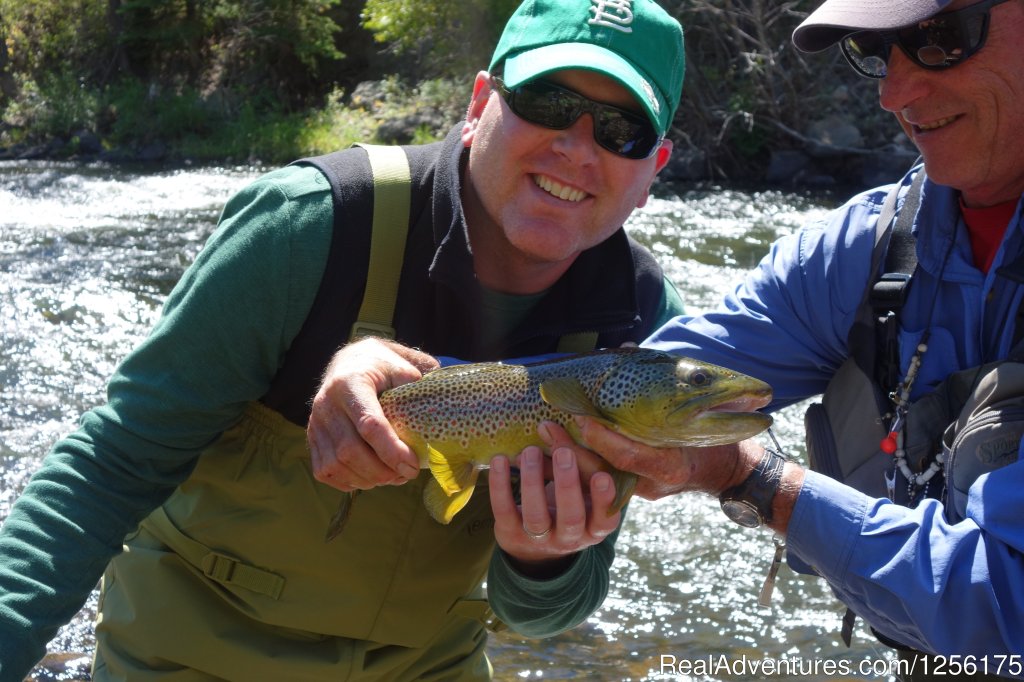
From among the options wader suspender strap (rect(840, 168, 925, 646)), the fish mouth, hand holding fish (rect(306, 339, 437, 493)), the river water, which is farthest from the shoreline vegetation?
hand holding fish (rect(306, 339, 437, 493))

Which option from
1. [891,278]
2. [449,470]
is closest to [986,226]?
[891,278]

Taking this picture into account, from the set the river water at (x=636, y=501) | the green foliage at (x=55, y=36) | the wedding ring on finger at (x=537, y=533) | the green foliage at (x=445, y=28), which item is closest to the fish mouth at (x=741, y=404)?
the wedding ring on finger at (x=537, y=533)

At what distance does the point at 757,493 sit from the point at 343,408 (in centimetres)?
109

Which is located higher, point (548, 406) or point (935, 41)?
point (935, 41)

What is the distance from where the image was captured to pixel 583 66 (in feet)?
8.63

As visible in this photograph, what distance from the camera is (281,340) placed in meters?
2.55

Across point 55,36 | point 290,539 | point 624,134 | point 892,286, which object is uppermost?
point 624,134

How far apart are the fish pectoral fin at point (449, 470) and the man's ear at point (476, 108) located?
87 cm

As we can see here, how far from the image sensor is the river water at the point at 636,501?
474 cm

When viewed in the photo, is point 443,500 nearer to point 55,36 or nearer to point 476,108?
point 476,108

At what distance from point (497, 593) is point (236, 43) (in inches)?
1116

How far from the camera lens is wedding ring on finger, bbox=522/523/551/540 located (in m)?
2.45

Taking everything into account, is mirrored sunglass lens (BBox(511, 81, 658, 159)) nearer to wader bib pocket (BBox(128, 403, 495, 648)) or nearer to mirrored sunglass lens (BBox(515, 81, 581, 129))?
mirrored sunglass lens (BBox(515, 81, 581, 129))

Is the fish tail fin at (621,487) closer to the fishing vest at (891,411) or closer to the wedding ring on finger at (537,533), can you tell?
the wedding ring on finger at (537,533)
